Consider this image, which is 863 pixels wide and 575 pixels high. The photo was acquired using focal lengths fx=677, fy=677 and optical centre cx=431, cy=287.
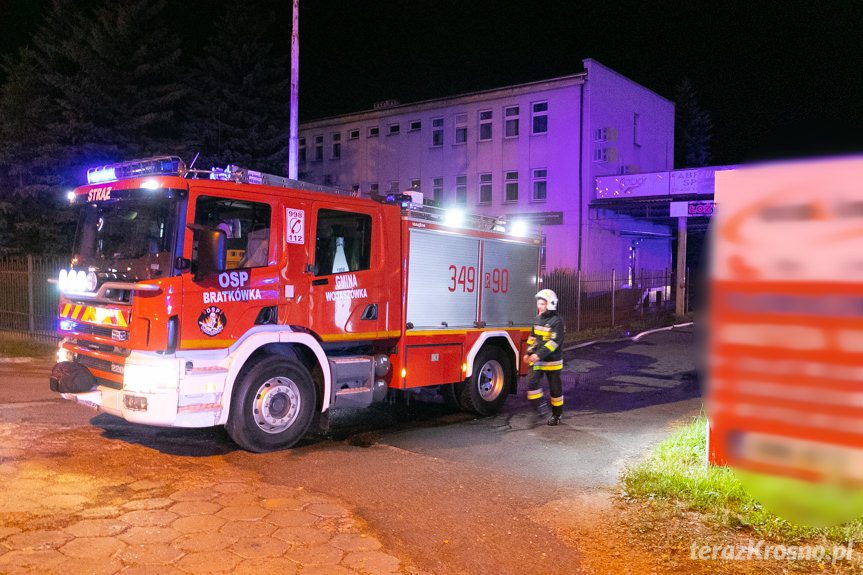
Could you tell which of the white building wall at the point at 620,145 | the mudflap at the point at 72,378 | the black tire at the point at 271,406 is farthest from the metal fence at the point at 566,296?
the black tire at the point at 271,406

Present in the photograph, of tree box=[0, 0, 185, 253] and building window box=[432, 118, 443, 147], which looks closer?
tree box=[0, 0, 185, 253]

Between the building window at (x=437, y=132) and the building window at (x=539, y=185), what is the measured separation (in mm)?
5755

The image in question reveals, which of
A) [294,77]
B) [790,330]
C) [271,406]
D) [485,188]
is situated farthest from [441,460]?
[485,188]

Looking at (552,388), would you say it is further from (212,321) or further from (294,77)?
(294,77)

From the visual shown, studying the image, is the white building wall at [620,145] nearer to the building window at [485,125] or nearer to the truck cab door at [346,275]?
the building window at [485,125]

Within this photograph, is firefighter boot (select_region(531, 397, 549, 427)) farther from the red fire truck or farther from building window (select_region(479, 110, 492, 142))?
building window (select_region(479, 110, 492, 142))

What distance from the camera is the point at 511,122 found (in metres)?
33.3

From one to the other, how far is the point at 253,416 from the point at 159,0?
64.7 ft

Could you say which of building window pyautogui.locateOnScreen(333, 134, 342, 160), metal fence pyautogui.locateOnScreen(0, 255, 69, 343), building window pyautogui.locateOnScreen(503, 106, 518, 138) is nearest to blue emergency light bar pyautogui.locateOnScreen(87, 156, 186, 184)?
metal fence pyautogui.locateOnScreen(0, 255, 69, 343)

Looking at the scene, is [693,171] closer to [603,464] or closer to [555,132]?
[555,132]

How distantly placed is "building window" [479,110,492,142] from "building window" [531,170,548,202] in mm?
3222

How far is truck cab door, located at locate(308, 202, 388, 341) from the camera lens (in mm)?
7629

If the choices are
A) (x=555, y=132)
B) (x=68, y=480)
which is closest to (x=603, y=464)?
(x=68, y=480)

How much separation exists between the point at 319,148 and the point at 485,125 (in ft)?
38.2
